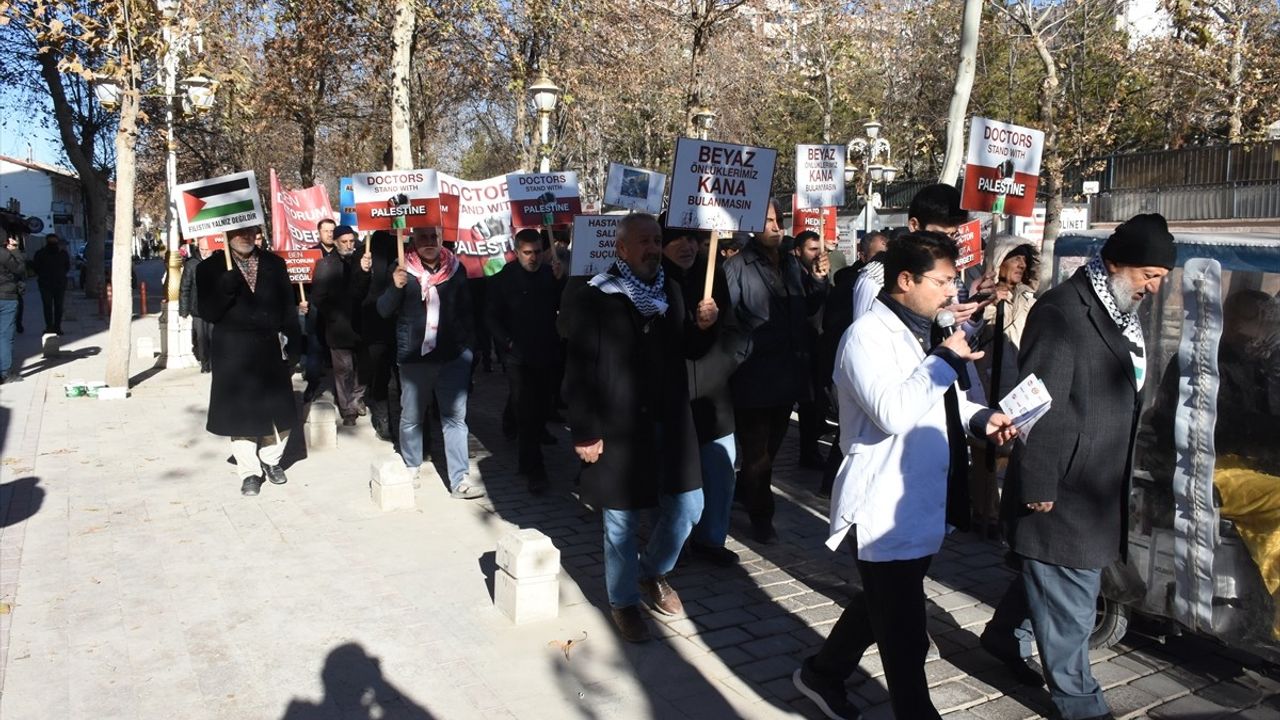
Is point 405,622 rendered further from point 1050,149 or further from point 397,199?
point 1050,149

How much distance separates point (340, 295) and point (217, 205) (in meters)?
1.72

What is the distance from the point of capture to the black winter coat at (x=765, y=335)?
6.31m

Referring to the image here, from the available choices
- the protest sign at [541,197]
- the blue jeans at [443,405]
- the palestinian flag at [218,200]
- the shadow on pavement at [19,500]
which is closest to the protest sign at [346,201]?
the protest sign at [541,197]

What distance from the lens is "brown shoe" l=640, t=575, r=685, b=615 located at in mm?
5332

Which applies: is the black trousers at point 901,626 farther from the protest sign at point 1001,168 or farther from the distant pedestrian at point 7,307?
the distant pedestrian at point 7,307

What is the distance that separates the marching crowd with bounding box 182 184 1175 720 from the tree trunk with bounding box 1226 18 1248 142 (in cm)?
2248

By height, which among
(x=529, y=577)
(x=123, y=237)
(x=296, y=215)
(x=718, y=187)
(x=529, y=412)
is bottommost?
(x=529, y=577)

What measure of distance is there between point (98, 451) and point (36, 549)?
10.3ft

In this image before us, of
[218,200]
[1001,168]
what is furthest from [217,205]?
[1001,168]

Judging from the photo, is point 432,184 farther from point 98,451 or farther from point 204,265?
point 98,451

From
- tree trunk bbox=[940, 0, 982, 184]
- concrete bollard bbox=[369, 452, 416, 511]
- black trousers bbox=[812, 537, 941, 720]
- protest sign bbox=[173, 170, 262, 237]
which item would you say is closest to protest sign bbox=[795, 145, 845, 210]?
tree trunk bbox=[940, 0, 982, 184]

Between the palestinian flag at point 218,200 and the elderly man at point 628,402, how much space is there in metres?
4.48

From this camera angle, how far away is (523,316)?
8.09m

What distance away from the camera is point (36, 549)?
21.0 feet
